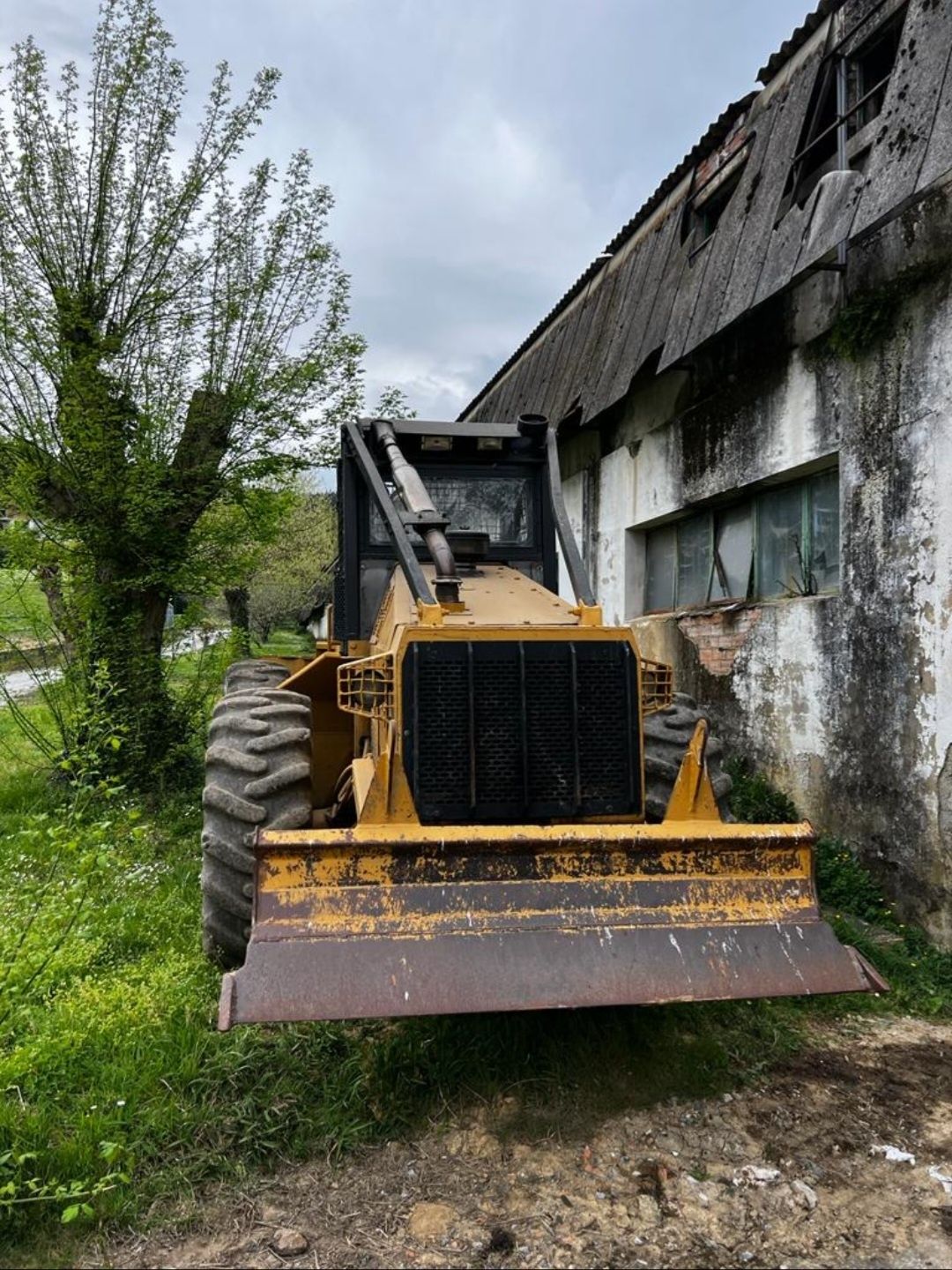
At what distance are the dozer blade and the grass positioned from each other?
663 millimetres

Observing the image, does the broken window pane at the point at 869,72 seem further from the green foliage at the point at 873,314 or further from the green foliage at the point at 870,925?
the green foliage at the point at 870,925

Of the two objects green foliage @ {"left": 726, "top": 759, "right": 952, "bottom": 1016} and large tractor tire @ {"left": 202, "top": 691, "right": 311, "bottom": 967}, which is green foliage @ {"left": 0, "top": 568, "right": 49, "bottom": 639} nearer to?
large tractor tire @ {"left": 202, "top": 691, "right": 311, "bottom": 967}

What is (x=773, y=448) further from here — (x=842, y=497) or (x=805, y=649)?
(x=805, y=649)

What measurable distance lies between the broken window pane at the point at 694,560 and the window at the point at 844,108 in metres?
2.78

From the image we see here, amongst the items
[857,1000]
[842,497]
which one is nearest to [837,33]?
[842,497]

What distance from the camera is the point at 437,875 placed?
128 inches

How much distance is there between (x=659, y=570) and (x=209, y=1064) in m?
6.86

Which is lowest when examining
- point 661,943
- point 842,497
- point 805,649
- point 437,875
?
point 661,943

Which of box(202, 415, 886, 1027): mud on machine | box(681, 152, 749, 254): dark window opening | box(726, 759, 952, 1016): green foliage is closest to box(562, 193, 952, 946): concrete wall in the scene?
box(726, 759, 952, 1016): green foliage

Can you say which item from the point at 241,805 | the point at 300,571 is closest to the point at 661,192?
the point at 241,805

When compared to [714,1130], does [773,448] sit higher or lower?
higher

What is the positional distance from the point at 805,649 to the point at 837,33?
14.3 ft

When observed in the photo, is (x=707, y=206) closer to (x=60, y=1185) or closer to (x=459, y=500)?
(x=459, y=500)

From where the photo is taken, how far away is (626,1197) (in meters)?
2.87
